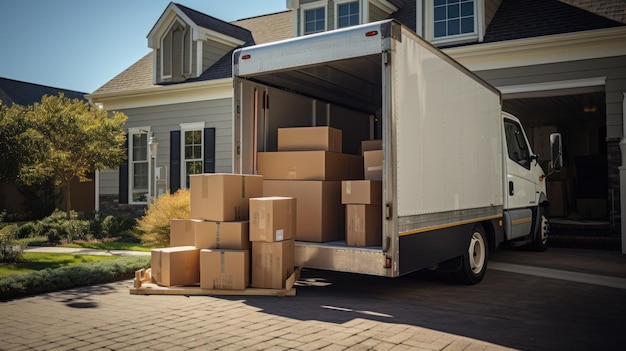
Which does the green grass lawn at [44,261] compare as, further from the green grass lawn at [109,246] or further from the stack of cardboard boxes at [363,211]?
the stack of cardboard boxes at [363,211]

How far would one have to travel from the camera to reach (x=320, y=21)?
51.2 feet

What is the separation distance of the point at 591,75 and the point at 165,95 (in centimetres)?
1190

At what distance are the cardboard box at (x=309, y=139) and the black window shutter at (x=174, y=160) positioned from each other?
10.3 metres

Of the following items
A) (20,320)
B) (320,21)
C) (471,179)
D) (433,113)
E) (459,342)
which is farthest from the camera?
(320,21)

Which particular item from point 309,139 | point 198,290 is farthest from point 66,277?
point 309,139

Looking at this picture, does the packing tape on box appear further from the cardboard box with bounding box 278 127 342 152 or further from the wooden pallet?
the cardboard box with bounding box 278 127 342 152

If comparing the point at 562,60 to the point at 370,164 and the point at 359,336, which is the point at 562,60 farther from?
the point at 359,336

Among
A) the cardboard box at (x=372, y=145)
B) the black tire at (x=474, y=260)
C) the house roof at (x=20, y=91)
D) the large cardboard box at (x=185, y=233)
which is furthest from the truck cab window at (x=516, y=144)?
the house roof at (x=20, y=91)

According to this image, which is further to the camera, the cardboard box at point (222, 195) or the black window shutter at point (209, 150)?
the black window shutter at point (209, 150)

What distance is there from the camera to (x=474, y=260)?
7.29 m

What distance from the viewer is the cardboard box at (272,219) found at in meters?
6.01

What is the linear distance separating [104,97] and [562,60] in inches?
554

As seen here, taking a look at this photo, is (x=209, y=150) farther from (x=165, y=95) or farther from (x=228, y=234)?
(x=228, y=234)

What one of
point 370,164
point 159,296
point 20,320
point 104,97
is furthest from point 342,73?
point 104,97
